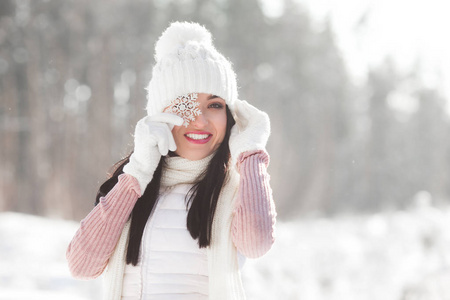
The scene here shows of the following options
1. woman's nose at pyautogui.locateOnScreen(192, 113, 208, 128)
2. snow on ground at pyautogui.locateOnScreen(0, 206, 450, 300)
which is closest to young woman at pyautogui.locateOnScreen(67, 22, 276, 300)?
woman's nose at pyautogui.locateOnScreen(192, 113, 208, 128)

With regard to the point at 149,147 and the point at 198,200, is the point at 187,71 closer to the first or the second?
the point at 149,147

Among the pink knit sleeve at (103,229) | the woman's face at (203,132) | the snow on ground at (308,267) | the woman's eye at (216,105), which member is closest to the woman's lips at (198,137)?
the woman's face at (203,132)

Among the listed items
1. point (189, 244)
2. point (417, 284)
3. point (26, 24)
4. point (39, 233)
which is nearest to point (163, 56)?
point (189, 244)

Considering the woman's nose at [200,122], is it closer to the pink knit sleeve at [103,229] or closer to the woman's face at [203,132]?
the woman's face at [203,132]

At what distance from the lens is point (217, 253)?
6.07 feet

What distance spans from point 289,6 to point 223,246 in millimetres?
19028

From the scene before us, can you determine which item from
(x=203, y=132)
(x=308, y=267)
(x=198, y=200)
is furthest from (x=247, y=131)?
(x=308, y=267)

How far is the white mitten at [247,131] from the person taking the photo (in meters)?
1.96

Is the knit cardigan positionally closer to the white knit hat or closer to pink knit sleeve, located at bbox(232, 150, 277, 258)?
pink knit sleeve, located at bbox(232, 150, 277, 258)

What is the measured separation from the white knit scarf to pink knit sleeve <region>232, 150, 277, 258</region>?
1.9 inches

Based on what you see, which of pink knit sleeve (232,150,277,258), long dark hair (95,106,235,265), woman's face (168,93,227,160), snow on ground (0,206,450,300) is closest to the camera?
pink knit sleeve (232,150,277,258)

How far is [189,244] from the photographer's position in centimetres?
189

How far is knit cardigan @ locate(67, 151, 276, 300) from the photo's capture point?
5.88 ft

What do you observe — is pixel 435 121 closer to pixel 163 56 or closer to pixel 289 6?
pixel 289 6
